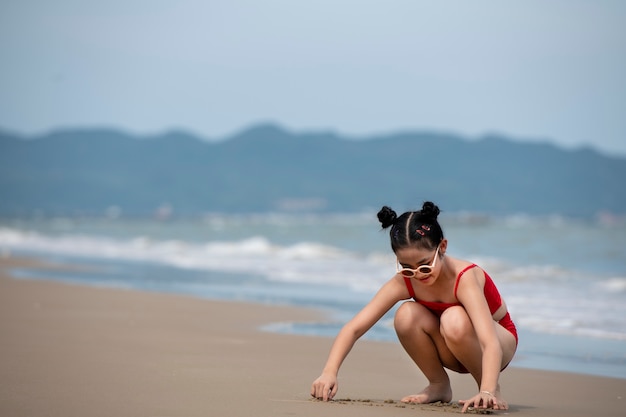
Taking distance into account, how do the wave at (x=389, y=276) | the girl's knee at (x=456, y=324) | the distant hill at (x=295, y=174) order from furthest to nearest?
1. the distant hill at (x=295, y=174)
2. the wave at (x=389, y=276)
3. the girl's knee at (x=456, y=324)

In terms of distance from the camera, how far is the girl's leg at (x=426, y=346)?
4484 mm

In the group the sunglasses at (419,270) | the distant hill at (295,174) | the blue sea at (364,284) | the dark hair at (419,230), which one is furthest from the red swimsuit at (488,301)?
the distant hill at (295,174)

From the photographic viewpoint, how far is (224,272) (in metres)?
15.5

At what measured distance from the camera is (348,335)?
171 inches

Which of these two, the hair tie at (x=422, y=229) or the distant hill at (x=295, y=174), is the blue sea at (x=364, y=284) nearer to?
the hair tie at (x=422, y=229)

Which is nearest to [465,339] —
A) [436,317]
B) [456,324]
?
[456,324]

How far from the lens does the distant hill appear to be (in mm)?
138875

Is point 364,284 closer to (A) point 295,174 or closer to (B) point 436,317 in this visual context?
(B) point 436,317

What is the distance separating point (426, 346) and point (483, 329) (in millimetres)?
473

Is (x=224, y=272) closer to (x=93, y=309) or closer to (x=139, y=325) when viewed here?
(x=93, y=309)

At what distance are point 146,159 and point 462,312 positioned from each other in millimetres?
175772

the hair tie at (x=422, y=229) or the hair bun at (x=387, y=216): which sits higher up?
the hair bun at (x=387, y=216)

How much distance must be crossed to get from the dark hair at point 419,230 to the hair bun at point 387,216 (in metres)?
0.06

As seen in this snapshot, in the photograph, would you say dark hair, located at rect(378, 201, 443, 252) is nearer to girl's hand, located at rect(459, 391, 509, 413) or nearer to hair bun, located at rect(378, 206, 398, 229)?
hair bun, located at rect(378, 206, 398, 229)
